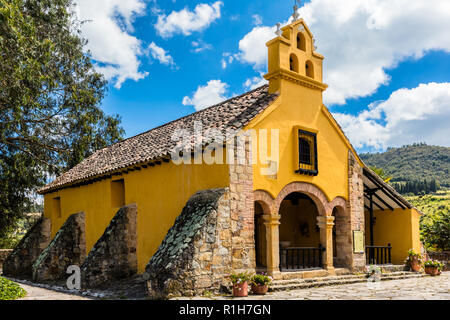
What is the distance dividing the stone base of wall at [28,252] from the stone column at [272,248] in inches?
456

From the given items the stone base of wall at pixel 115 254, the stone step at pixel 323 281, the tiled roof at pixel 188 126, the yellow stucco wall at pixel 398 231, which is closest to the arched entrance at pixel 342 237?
the stone step at pixel 323 281

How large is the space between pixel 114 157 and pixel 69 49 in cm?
889

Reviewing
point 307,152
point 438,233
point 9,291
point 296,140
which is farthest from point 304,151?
point 438,233

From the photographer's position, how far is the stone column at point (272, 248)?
37.8ft

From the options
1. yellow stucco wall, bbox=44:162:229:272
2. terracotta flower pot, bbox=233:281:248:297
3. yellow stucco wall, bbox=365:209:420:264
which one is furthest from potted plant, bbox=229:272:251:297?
yellow stucco wall, bbox=365:209:420:264

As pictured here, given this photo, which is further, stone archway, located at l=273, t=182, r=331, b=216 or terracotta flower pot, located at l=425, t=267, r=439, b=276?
terracotta flower pot, located at l=425, t=267, r=439, b=276

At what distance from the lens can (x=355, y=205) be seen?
14258mm

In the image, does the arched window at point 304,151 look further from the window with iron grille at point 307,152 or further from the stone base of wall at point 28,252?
the stone base of wall at point 28,252

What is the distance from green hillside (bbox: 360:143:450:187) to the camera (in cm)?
7138

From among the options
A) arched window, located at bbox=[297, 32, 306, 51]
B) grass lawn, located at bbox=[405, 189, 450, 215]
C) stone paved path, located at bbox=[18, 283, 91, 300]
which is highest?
arched window, located at bbox=[297, 32, 306, 51]

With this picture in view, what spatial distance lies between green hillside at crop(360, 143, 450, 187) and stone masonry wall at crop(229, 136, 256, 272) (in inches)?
2578

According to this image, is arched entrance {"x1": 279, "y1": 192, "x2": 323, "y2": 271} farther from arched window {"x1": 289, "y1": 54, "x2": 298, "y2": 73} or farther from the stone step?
arched window {"x1": 289, "y1": 54, "x2": 298, "y2": 73}

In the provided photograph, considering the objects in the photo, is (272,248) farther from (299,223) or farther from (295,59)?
(299,223)

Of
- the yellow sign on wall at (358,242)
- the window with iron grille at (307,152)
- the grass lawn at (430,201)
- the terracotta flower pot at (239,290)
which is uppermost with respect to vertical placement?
the window with iron grille at (307,152)
